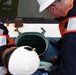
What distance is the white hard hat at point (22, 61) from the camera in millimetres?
1299

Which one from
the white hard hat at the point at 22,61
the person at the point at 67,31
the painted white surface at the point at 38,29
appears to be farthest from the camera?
the painted white surface at the point at 38,29

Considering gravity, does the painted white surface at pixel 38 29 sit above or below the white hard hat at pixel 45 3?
below

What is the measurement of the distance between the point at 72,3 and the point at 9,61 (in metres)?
0.49

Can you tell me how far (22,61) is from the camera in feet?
4.26

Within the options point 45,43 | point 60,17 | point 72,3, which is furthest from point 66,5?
point 45,43

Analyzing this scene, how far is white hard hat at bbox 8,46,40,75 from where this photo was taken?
130 cm

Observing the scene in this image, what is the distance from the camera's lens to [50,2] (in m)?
1.26

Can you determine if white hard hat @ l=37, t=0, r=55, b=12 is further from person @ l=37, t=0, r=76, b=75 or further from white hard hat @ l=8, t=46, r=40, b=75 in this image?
white hard hat @ l=8, t=46, r=40, b=75

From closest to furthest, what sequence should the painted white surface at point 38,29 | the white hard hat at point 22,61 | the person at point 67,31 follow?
the person at point 67,31
the white hard hat at point 22,61
the painted white surface at point 38,29

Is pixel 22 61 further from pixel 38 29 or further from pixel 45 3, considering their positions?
pixel 38 29

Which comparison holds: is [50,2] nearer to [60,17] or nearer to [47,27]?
[60,17]

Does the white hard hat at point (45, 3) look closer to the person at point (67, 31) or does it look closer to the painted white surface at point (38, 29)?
the person at point (67, 31)

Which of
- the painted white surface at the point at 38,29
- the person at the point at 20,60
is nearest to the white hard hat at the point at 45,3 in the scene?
the person at the point at 20,60

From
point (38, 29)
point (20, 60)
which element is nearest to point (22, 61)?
point (20, 60)
